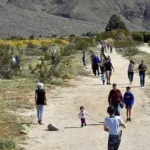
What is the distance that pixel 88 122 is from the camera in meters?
16.3

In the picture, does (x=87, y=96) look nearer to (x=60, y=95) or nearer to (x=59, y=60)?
(x=60, y=95)

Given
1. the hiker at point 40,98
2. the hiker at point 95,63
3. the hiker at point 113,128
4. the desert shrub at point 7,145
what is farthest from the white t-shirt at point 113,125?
the hiker at point 95,63

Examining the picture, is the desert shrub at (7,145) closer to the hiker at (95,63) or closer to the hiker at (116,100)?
the hiker at (116,100)

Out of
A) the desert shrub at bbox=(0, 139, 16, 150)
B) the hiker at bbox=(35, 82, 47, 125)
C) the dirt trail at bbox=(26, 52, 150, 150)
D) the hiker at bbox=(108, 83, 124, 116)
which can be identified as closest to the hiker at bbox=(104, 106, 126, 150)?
the dirt trail at bbox=(26, 52, 150, 150)

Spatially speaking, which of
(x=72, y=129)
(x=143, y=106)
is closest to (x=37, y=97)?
(x=72, y=129)

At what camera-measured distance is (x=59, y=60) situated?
102 ft

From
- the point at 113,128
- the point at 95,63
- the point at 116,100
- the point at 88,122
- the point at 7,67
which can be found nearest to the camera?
the point at 113,128

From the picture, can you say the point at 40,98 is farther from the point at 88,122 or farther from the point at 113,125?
the point at 113,125

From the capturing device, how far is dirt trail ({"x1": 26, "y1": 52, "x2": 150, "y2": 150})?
13.3 m

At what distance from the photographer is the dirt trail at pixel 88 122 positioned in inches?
525

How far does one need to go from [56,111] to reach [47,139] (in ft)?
15.0

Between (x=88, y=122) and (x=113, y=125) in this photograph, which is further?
(x=88, y=122)

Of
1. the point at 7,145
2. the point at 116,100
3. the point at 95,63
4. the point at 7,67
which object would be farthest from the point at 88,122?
the point at 95,63

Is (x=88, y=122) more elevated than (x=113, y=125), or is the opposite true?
(x=113, y=125)
